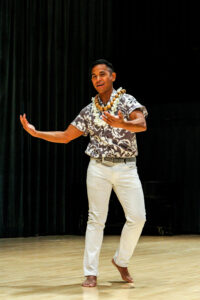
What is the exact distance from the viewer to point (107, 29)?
927 cm

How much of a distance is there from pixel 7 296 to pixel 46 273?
991 millimetres

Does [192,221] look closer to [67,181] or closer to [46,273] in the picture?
[67,181]

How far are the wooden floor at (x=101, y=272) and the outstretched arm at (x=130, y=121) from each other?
96 cm

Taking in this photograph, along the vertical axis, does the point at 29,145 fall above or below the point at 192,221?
above

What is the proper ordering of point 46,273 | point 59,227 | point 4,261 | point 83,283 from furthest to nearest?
point 59,227 < point 4,261 < point 46,273 < point 83,283

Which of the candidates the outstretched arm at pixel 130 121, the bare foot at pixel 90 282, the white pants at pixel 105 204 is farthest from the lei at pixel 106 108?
the bare foot at pixel 90 282

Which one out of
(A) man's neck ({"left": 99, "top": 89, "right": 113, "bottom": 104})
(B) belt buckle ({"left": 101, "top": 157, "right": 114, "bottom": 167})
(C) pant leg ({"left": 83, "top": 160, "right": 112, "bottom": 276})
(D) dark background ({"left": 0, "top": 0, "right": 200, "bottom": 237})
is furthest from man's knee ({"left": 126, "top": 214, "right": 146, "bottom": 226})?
(D) dark background ({"left": 0, "top": 0, "right": 200, "bottom": 237})

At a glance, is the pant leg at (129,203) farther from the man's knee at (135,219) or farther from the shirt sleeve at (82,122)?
the shirt sleeve at (82,122)

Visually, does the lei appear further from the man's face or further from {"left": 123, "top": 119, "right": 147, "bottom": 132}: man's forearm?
A: {"left": 123, "top": 119, "right": 147, "bottom": 132}: man's forearm

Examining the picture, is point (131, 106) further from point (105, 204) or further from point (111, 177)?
point (105, 204)

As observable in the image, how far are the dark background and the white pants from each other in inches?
172

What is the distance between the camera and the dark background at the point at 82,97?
7.86 metres

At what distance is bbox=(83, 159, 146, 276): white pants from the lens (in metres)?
3.47

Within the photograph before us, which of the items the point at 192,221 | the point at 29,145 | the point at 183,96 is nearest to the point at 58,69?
the point at 29,145
